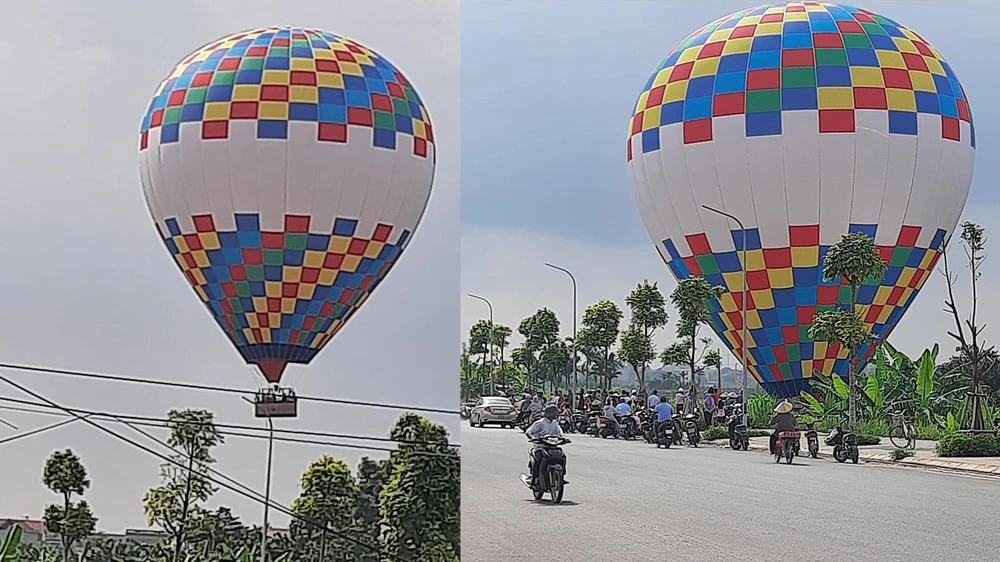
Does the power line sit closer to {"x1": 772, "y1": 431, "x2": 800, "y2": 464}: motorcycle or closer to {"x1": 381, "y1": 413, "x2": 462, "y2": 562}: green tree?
{"x1": 381, "y1": 413, "x2": 462, "y2": 562}: green tree

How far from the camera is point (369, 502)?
4852 mm

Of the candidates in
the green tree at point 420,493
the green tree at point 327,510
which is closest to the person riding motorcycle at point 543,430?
the green tree at point 420,493

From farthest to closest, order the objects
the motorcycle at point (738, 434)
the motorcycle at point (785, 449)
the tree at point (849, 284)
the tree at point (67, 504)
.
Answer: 1. the tree at point (849, 284)
2. the motorcycle at point (738, 434)
3. the motorcycle at point (785, 449)
4. the tree at point (67, 504)

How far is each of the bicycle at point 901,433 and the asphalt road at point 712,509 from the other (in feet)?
0.41

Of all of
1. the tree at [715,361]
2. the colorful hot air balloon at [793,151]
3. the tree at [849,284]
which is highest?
the colorful hot air balloon at [793,151]

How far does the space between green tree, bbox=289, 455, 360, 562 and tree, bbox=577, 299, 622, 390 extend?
45.9 inches

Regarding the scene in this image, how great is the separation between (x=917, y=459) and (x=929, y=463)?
0.06 m

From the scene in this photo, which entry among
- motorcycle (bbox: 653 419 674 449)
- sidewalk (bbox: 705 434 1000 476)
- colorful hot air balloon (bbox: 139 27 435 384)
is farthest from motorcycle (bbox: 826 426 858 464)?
A: colorful hot air balloon (bbox: 139 27 435 384)

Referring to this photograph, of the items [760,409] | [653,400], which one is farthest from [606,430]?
[760,409]

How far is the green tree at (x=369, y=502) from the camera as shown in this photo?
4.80 m

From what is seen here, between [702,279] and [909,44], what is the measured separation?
1.57 metres

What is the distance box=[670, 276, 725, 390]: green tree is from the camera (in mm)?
5409

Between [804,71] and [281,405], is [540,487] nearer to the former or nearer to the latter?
[281,405]

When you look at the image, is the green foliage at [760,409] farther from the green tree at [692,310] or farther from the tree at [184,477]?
the tree at [184,477]
